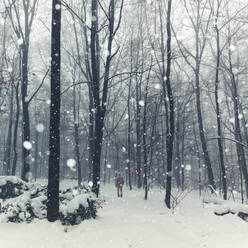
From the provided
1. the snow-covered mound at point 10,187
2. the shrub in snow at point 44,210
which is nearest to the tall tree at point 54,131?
the shrub in snow at point 44,210

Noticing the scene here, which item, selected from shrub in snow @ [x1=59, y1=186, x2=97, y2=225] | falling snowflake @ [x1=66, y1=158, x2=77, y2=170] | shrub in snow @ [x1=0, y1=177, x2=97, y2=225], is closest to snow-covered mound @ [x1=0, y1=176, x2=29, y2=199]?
shrub in snow @ [x1=0, y1=177, x2=97, y2=225]

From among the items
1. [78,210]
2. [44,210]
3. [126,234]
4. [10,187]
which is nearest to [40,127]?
[10,187]

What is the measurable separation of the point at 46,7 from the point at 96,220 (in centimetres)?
1370

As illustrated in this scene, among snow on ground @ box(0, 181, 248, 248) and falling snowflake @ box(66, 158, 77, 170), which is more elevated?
falling snowflake @ box(66, 158, 77, 170)

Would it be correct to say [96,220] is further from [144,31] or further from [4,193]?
[144,31]

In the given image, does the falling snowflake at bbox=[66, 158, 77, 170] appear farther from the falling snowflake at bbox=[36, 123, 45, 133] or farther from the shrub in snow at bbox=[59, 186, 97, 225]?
the shrub in snow at bbox=[59, 186, 97, 225]

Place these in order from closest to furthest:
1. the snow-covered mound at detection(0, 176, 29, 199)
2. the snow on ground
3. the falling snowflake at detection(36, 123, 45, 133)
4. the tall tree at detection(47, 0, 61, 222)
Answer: the snow on ground
the tall tree at detection(47, 0, 61, 222)
the snow-covered mound at detection(0, 176, 29, 199)
the falling snowflake at detection(36, 123, 45, 133)

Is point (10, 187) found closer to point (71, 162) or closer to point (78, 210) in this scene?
point (78, 210)

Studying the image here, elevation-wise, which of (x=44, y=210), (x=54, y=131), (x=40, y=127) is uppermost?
(x=40, y=127)

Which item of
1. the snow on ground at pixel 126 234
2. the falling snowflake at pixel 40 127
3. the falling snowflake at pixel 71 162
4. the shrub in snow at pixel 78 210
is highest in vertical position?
the falling snowflake at pixel 40 127

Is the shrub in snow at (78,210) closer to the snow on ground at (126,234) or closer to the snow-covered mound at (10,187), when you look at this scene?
the snow on ground at (126,234)

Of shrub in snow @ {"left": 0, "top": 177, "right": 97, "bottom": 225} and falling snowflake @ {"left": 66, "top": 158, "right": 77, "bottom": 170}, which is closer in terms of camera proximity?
shrub in snow @ {"left": 0, "top": 177, "right": 97, "bottom": 225}

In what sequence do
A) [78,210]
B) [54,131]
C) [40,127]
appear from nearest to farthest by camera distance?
[78,210], [54,131], [40,127]

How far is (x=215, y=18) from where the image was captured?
15.8 m
